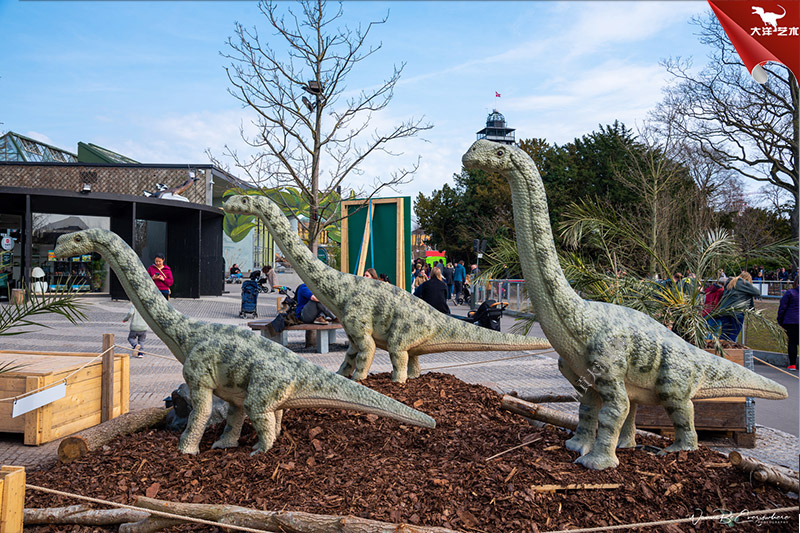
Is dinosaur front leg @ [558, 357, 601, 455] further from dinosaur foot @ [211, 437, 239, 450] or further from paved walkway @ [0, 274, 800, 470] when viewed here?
dinosaur foot @ [211, 437, 239, 450]

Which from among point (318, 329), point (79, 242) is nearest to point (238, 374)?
point (79, 242)

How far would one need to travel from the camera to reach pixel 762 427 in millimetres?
5695

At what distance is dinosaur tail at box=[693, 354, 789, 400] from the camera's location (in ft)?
11.3

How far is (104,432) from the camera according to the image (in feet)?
14.2

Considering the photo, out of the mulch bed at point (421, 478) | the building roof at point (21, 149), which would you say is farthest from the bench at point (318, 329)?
the building roof at point (21, 149)

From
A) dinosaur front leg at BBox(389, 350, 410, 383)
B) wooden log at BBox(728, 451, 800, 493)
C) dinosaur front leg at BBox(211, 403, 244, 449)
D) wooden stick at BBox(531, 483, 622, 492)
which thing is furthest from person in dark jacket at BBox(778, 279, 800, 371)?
dinosaur front leg at BBox(211, 403, 244, 449)

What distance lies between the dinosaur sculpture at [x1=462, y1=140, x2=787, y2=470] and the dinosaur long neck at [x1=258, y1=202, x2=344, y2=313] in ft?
7.50

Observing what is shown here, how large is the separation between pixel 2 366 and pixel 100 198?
13857 millimetres

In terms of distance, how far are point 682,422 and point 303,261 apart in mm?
3307

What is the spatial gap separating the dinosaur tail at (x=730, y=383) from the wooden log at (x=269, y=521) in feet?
6.10

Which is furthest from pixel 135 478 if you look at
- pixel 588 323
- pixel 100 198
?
pixel 100 198

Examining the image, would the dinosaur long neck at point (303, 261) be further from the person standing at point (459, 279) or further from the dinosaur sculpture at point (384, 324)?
the person standing at point (459, 279)

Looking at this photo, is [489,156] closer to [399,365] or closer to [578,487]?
[578,487]

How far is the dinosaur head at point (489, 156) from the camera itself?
309 cm
